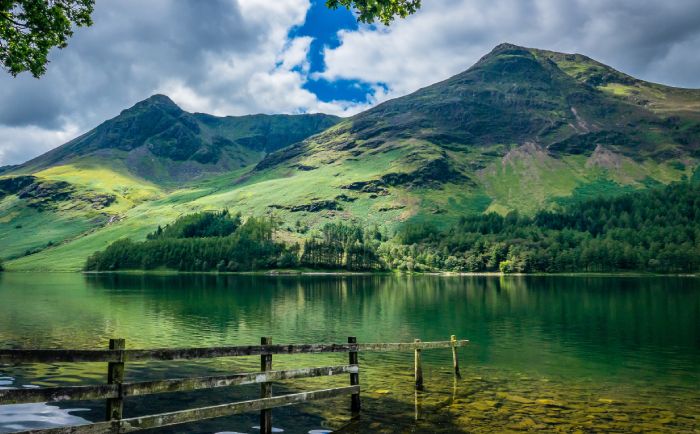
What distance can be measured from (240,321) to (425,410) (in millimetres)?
53361

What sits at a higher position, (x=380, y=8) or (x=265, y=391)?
(x=380, y=8)

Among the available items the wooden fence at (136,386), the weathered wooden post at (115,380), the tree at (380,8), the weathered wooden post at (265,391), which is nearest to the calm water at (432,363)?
the weathered wooden post at (265,391)

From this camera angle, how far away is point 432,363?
Result: 1719 inches

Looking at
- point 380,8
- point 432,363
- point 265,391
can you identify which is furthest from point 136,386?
point 432,363

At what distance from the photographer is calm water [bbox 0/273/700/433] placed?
25.6 m

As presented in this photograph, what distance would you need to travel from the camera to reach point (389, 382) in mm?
34844

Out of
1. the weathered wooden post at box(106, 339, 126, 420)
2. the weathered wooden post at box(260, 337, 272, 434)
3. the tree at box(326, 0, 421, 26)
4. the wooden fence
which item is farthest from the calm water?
the tree at box(326, 0, 421, 26)

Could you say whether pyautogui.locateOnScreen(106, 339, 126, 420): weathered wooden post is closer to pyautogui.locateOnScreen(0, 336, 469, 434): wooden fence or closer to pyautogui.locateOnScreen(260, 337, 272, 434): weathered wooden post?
pyautogui.locateOnScreen(0, 336, 469, 434): wooden fence

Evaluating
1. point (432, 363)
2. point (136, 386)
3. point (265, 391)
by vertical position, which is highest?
point (136, 386)

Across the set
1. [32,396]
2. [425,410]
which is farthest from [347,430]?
[32,396]

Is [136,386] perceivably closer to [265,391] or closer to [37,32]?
[265,391]

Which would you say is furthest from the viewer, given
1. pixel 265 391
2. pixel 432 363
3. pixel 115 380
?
pixel 432 363

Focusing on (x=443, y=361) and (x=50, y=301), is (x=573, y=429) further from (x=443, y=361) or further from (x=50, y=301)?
(x=50, y=301)

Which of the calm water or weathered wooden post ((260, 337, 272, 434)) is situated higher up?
weathered wooden post ((260, 337, 272, 434))
